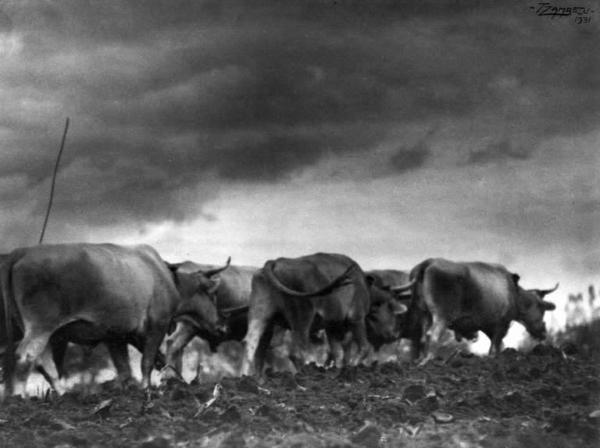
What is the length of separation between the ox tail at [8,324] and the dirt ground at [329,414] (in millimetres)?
519

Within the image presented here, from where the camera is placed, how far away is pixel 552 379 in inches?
355

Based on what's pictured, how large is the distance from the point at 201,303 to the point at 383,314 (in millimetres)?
3357

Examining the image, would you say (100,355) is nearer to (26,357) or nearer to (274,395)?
(26,357)

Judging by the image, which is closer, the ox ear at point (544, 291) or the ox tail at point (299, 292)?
the ox tail at point (299, 292)

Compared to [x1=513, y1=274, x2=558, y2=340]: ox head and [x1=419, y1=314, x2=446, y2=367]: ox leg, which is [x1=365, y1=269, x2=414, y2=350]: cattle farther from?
[x1=513, y1=274, x2=558, y2=340]: ox head

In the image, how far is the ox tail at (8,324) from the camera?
9.24 m

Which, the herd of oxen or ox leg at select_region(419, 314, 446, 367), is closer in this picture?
the herd of oxen

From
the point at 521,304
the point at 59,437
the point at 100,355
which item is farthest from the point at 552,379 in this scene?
the point at 100,355

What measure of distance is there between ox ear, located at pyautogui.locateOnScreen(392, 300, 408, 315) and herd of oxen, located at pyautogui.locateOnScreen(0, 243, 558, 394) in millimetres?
19

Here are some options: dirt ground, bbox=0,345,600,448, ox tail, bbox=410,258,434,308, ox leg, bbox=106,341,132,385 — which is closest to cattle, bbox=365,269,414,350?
ox tail, bbox=410,258,434,308

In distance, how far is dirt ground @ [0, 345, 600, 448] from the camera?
657cm

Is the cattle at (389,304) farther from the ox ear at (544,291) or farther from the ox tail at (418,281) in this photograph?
the ox ear at (544,291)

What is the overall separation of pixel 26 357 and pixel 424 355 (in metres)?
6.34

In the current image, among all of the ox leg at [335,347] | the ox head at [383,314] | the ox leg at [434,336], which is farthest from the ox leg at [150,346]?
the ox head at [383,314]
